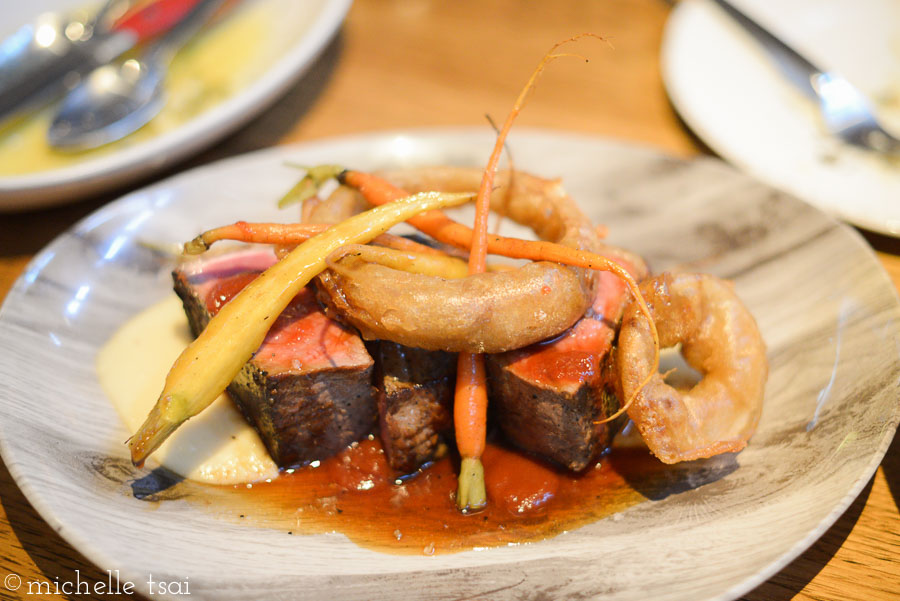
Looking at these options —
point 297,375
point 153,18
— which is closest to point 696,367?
point 297,375

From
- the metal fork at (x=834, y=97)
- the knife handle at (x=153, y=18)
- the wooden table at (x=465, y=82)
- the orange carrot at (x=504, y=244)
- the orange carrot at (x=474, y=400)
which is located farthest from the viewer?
the knife handle at (x=153, y=18)

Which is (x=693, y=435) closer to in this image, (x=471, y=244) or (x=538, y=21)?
(x=471, y=244)

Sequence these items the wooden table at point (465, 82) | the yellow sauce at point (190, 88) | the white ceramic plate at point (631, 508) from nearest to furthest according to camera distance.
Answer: the white ceramic plate at point (631, 508), the yellow sauce at point (190, 88), the wooden table at point (465, 82)

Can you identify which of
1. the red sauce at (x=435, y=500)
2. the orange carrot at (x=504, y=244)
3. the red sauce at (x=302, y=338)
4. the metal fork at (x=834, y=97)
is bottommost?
the red sauce at (x=435, y=500)

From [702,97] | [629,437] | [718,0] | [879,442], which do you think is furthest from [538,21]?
[879,442]

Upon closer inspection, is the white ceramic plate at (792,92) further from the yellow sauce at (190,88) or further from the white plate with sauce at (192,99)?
the yellow sauce at (190,88)

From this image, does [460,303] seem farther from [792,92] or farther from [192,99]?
[792,92]

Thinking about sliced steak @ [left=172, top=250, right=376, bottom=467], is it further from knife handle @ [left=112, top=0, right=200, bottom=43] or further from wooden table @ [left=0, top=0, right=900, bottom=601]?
knife handle @ [left=112, top=0, right=200, bottom=43]

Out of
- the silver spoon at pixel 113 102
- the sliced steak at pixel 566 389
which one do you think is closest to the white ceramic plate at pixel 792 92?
the sliced steak at pixel 566 389
